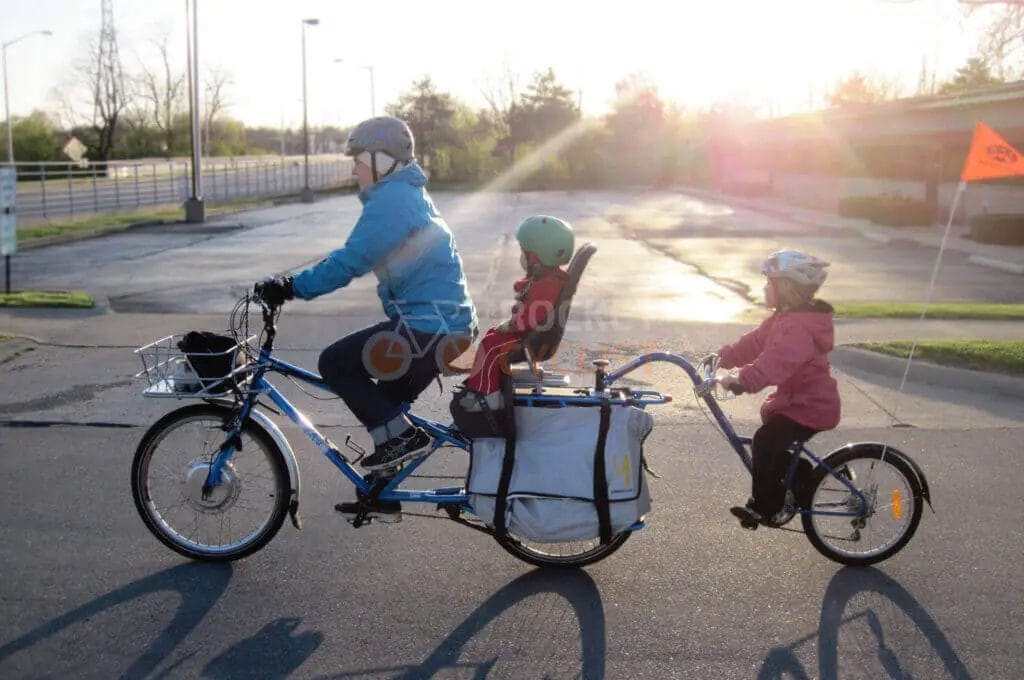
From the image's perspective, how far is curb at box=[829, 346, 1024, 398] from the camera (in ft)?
28.9

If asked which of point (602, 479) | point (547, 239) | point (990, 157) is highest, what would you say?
point (990, 157)

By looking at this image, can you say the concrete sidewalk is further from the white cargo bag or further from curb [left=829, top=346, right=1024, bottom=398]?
the white cargo bag

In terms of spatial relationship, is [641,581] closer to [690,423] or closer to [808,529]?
[808,529]

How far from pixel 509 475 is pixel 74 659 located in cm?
188

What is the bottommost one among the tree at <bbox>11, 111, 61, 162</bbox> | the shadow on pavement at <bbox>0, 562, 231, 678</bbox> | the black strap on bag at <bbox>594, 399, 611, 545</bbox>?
the shadow on pavement at <bbox>0, 562, 231, 678</bbox>

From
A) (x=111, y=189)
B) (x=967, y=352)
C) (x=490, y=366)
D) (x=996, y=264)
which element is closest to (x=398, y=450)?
(x=490, y=366)

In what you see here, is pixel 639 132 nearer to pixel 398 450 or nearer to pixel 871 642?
pixel 398 450

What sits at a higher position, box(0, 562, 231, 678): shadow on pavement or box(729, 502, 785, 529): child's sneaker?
box(729, 502, 785, 529): child's sneaker

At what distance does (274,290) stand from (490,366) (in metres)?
1.00

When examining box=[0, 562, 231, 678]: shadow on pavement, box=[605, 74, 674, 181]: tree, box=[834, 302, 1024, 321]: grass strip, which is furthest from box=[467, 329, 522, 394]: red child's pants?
box=[605, 74, 674, 181]: tree

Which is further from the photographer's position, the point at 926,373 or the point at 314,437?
the point at 926,373

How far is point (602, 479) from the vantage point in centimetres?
459

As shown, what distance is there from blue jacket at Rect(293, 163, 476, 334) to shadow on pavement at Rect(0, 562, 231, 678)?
137 cm

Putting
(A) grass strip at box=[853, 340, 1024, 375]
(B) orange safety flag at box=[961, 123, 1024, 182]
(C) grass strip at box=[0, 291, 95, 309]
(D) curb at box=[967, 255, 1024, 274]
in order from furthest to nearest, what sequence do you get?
(D) curb at box=[967, 255, 1024, 274], (C) grass strip at box=[0, 291, 95, 309], (A) grass strip at box=[853, 340, 1024, 375], (B) orange safety flag at box=[961, 123, 1024, 182]
